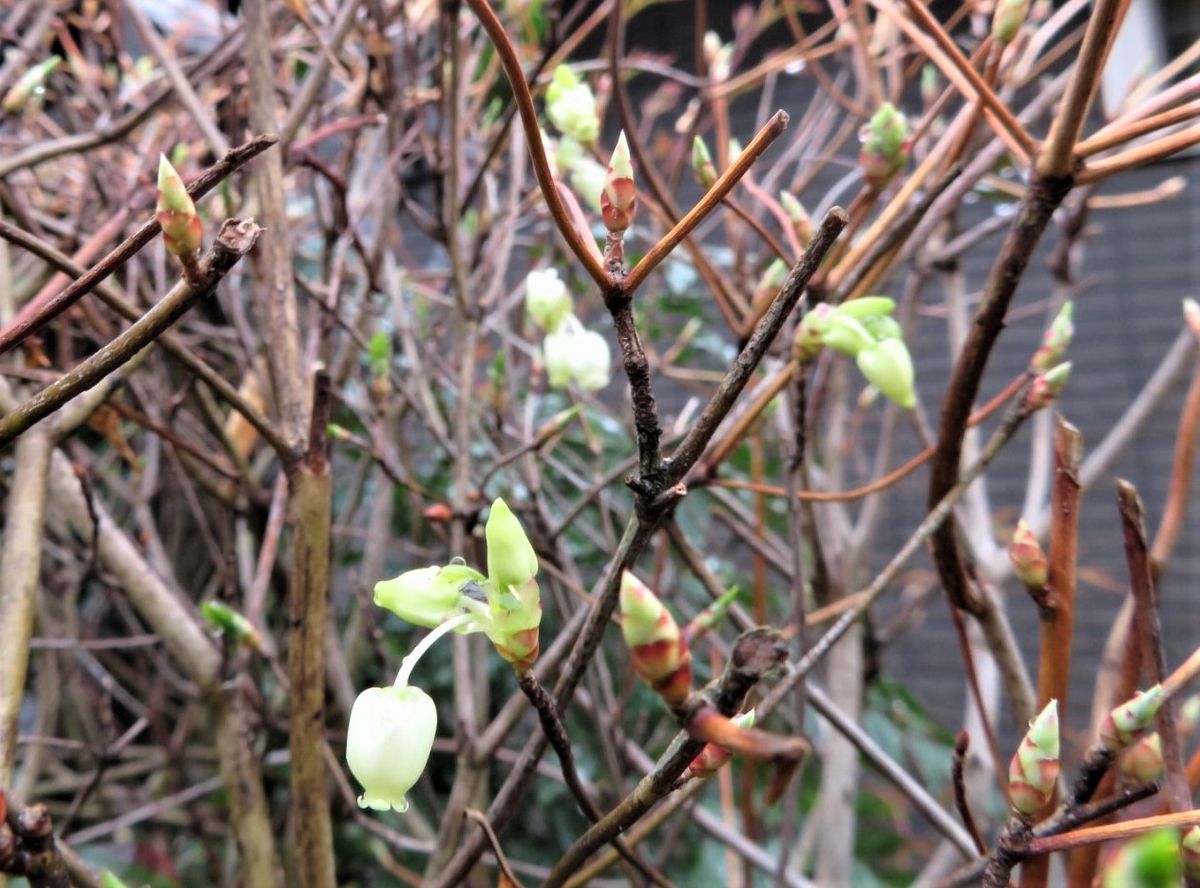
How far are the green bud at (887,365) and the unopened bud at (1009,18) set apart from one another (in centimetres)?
22

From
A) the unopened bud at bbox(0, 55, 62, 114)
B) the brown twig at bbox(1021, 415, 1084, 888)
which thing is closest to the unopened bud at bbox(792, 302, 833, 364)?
the brown twig at bbox(1021, 415, 1084, 888)

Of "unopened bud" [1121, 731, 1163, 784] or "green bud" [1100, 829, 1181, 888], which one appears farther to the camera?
"unopened bud" [1121, 731, 1163, 784]

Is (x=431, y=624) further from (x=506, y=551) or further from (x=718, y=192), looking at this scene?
(x=718, y=192)

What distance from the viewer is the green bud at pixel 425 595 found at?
29 cm

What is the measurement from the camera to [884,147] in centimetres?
50

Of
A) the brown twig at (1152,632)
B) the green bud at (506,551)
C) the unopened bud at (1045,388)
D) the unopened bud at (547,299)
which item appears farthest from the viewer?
the unopened bud at (547,299)

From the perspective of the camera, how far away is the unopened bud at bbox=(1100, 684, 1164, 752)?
11.4 inches

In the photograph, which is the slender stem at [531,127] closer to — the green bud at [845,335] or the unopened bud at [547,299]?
the green bud at [845,335]

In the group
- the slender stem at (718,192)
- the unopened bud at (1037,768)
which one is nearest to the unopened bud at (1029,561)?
the unopened bud at (1037,768)

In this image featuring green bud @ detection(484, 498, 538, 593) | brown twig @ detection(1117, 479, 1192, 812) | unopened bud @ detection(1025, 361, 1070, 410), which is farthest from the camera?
unopened bud @ detection(1025, 361, 1070, 410)

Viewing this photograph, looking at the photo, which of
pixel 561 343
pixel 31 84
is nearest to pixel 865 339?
pixel 561 343

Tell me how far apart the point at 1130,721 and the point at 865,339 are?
0.69ft

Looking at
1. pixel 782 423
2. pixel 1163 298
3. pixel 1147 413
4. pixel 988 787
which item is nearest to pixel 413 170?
pixel 782 423

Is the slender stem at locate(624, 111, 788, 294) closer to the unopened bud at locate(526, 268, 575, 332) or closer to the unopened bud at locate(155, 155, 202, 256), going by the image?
the unopened bud at locate(155, 155, 202, 256)
